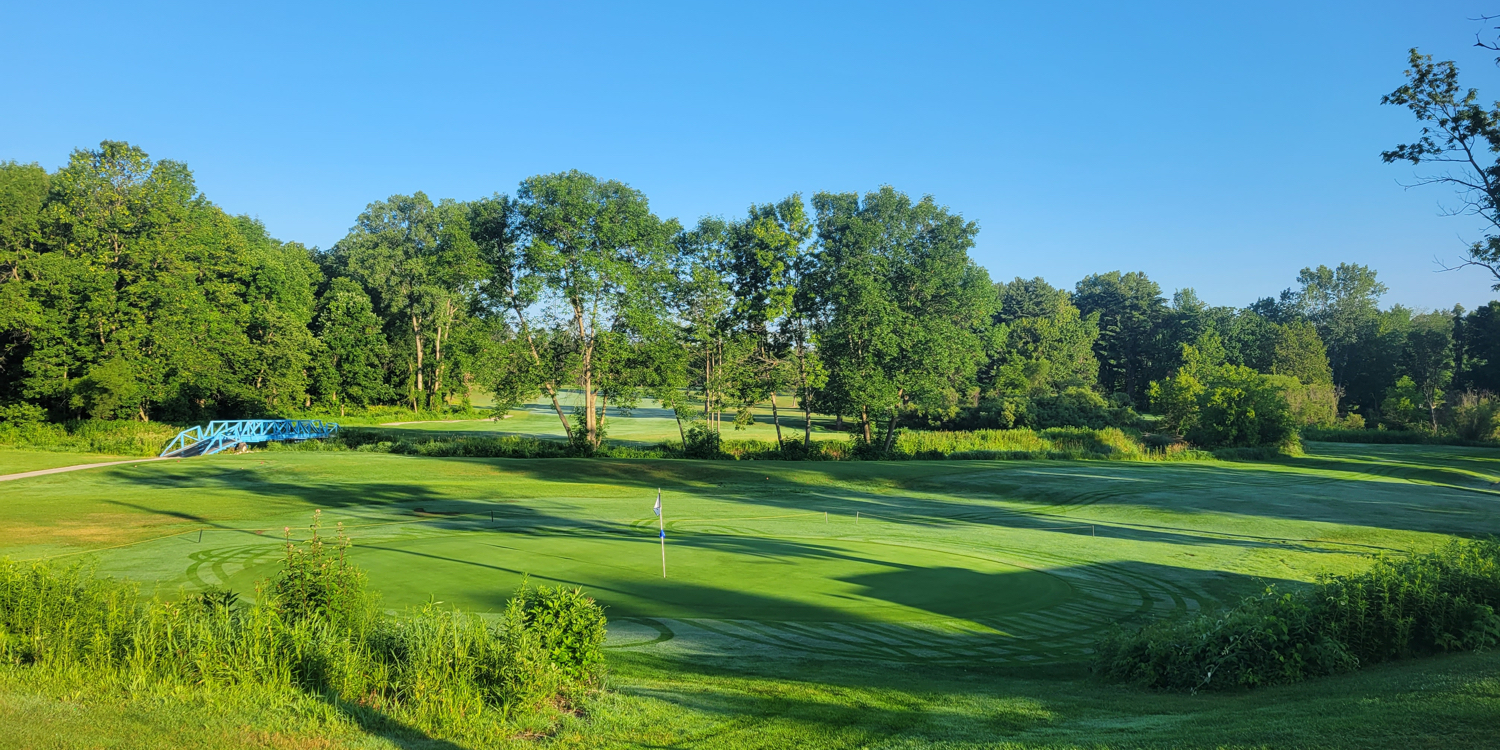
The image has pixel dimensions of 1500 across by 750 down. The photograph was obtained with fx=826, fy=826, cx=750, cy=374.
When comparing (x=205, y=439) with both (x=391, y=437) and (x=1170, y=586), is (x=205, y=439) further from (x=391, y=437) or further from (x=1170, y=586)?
(x=1170, y=586)

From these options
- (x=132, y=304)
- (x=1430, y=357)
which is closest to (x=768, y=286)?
(x=132, y=304)

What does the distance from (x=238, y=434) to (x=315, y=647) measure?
4911 cm

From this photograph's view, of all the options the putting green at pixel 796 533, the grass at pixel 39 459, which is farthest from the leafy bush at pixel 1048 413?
the grass at pixel 39 459

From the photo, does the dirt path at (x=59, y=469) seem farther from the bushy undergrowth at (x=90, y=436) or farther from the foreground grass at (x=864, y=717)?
the foreground grass at (x=864, y=717)

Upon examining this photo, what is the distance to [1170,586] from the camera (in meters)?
17.6

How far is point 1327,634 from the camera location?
32.8ft

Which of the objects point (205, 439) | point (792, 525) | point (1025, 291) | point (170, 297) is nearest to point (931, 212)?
point (792, 525)

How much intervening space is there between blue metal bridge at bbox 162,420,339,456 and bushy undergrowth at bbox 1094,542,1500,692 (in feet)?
155

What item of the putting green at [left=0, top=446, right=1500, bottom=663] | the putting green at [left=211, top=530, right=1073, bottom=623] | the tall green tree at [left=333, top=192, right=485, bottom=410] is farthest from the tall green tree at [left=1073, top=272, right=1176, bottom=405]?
the putting green at [left=211, top=530, right=1073, bottom=623]

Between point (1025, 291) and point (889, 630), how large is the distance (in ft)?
389

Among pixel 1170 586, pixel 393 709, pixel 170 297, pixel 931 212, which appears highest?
pixel 931 212

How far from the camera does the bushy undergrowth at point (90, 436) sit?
44.3 metres

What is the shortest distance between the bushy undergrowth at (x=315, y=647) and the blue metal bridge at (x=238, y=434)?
40514mm

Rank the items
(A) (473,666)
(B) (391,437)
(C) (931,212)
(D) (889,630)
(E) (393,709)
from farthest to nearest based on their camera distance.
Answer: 1. (C) (931,212)
2. (B) (391,437)
3. (D) (889,630)
4. (A) (473,666)
5. (E) (393,709)
